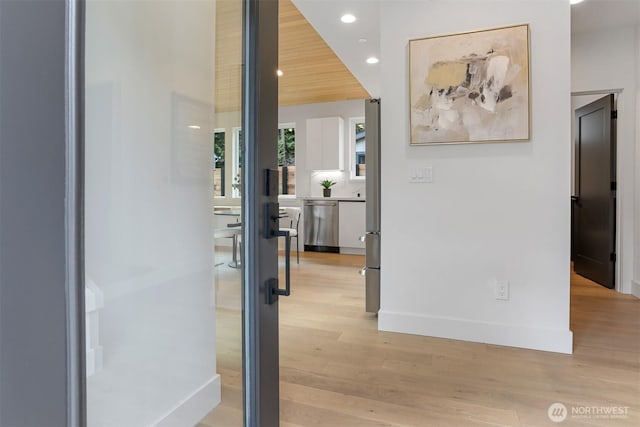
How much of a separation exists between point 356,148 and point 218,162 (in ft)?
18.1

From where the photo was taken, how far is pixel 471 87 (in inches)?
97.0

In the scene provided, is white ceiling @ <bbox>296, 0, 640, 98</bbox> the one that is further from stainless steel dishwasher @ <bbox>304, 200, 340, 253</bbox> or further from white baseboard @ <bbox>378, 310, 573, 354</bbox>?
stainless steel dishwasher @ <bbox>304, 200, 340, 253</bbox>

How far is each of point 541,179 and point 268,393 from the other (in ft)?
7.16

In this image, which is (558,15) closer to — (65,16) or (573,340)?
(573,340)

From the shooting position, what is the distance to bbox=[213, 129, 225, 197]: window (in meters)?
1.10

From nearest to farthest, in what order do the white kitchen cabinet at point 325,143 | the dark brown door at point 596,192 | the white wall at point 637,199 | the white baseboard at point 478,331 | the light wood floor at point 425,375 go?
the light wood floor at point 425,375
the white baseboard at point 478,331
the white wall at point 637,199
the dark brown door at point 596,192
the white kitchen cabinet at point 325,143

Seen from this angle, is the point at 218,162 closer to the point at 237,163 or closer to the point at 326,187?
the point at 237,163

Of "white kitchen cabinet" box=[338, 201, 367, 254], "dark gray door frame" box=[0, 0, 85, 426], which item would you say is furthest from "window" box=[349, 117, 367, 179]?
"dark gray door frame" box=[0, 0, 85, 426]

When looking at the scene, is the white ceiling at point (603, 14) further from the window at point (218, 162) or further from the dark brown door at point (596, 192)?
the window at point (218, 162)

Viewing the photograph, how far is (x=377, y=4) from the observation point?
9.21 ft

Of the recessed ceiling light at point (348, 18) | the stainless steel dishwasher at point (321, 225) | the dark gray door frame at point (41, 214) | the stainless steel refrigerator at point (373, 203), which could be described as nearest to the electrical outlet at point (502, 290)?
the stainless steel refrigerator at point (373, 203)

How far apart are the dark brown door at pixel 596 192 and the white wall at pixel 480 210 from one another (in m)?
2.05

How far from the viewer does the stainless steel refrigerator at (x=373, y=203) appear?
2.85 metres

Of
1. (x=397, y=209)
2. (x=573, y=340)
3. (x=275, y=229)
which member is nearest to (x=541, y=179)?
(x=397, y=209)
